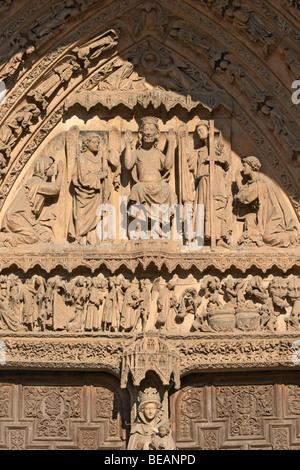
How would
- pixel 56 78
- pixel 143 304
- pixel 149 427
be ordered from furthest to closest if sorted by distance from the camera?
1. pixel 56 78
2. pixel 143 304
3. pixel 149 427

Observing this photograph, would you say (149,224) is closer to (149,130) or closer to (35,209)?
(149,130)

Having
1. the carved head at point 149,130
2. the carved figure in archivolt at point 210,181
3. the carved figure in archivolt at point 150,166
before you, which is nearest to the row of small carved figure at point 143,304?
the carved figure in archivolt at point 210,181

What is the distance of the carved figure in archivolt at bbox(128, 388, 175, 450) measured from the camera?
1133 centimetres

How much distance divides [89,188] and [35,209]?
2.11 ft

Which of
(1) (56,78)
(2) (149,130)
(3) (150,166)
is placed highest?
(1) (56,78)

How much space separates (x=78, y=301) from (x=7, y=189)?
152cm

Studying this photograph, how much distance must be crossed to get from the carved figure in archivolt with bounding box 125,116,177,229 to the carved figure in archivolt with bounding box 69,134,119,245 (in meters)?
0.26

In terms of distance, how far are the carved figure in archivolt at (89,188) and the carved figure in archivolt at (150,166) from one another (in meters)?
0.26

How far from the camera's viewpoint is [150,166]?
495 inches

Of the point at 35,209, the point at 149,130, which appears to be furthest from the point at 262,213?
the point at 35,209

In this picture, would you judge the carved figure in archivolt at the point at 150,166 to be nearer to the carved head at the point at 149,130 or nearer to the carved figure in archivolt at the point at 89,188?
the carved head at the point at 149,130

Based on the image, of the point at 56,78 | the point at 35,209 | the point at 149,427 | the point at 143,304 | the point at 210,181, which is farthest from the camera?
the point at 56,78

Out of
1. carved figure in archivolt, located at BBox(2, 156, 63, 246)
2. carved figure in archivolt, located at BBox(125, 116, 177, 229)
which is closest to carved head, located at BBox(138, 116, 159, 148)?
carved figure in archivolt, located at BBox(125, 116, 177, 229)

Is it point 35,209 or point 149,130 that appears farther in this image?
point 149,130
